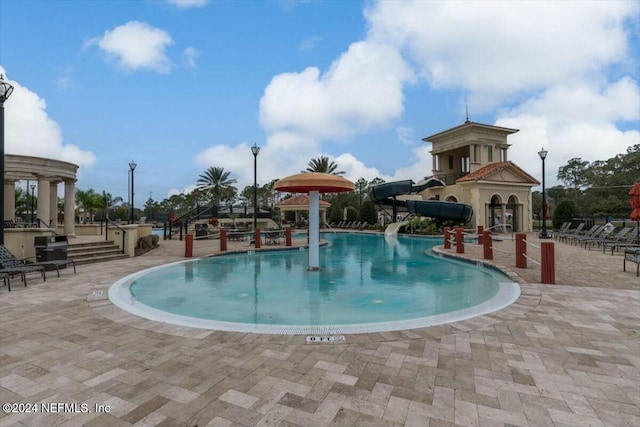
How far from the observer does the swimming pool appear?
208 inches

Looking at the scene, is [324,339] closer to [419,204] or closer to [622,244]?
[622,244]

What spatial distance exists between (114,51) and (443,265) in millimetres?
13790

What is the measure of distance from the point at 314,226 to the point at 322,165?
33.0 m

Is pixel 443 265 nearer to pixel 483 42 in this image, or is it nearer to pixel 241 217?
pixel 483 42

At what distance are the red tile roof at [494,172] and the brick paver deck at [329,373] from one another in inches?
952

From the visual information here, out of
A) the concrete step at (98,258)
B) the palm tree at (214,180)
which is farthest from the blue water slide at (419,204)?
the palm tree at (214,180)

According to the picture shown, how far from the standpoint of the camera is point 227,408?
2.66 m

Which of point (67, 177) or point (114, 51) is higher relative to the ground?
point (114, 51)

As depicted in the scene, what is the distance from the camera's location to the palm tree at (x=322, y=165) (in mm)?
42562

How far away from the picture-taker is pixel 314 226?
10.2m

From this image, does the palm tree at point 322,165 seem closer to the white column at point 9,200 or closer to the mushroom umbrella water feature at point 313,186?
the white column at point 9,200

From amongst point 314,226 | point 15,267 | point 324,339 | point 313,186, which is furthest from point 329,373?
point 15,267

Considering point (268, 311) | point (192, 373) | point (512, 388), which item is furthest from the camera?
point (268, 311)

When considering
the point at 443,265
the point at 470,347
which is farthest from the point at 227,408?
the point at 443,265
